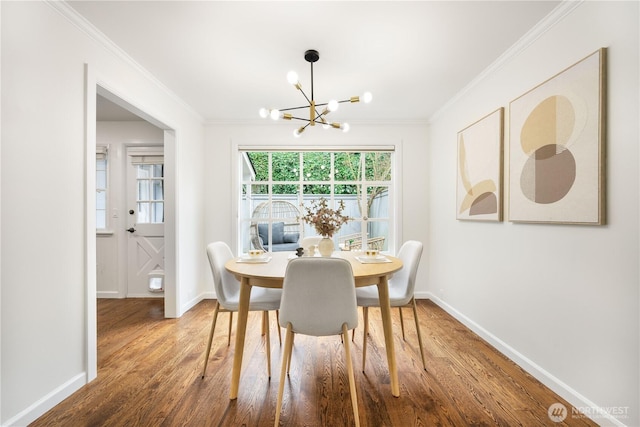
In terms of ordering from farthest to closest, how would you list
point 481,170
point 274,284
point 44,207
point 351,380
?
point 481,170 → point 274,284 → point 44,207 → point 351,380

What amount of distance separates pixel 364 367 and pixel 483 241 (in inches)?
60.2

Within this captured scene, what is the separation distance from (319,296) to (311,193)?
8.63 ft

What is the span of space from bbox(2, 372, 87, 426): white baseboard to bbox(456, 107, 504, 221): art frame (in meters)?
3.19

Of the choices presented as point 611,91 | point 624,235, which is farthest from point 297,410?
point 611,91

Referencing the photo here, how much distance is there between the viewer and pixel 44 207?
5.32ft

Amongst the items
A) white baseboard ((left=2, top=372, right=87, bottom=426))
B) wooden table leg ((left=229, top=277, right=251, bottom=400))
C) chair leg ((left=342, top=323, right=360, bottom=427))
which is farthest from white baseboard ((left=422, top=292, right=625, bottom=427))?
white baseboard ((left=2, top=372, right=87, bottom=426))

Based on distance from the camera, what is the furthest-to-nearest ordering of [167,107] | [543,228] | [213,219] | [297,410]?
1. [213,219]
2. [167,107]
3. [543,228]
4. [297,410]

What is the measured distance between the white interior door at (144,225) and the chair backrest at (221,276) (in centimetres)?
203

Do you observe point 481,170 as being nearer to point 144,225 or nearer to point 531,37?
point 531,37

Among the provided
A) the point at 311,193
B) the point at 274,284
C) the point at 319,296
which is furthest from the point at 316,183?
the point at 319,296

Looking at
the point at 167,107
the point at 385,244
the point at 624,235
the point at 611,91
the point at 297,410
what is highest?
the point at 167,107

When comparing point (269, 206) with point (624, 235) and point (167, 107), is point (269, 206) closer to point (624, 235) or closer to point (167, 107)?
point (167, 107)

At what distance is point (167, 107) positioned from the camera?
295 centimetres

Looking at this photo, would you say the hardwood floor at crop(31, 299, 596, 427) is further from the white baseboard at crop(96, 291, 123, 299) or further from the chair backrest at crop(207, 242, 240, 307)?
the white baseboard at crop(96, 291, 123, 299)
